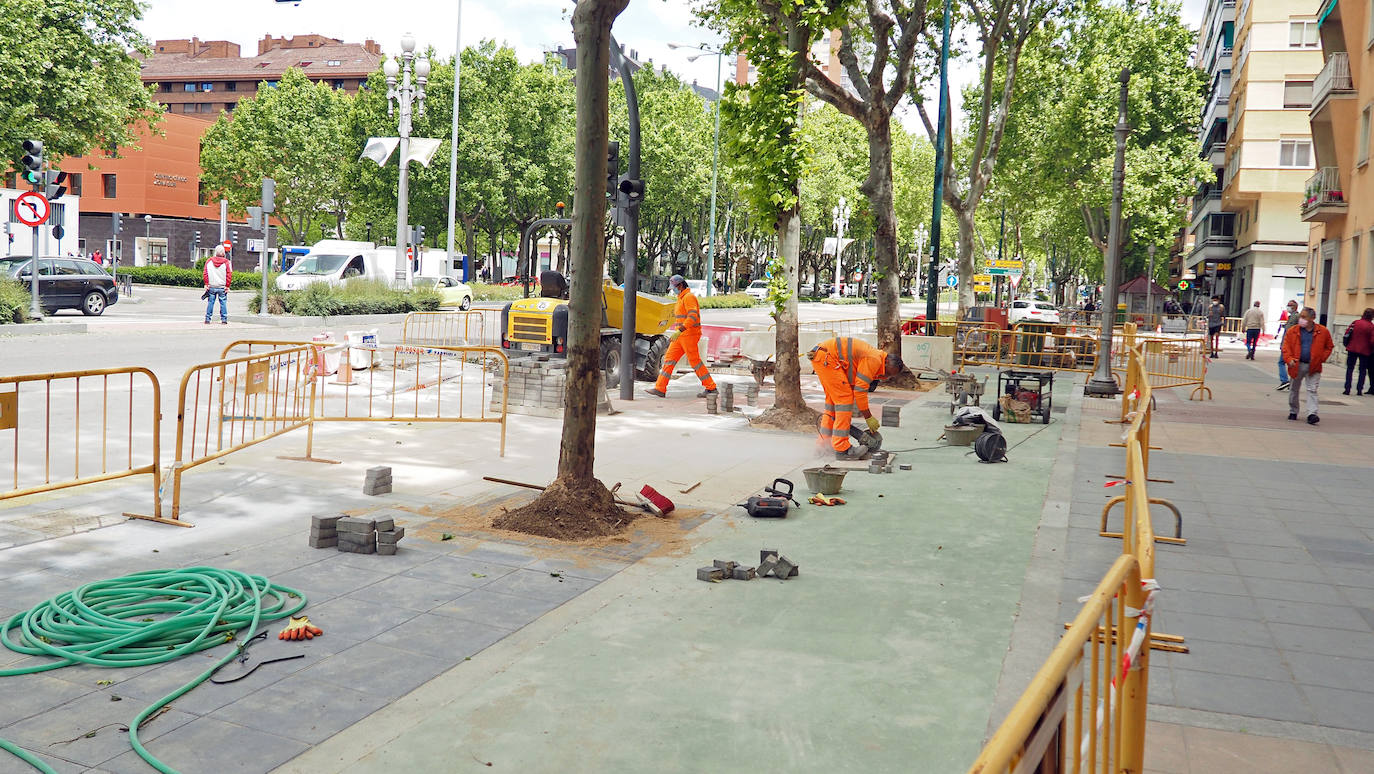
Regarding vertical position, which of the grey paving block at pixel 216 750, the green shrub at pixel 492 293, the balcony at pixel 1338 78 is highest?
the balcony at pixel 1338 78

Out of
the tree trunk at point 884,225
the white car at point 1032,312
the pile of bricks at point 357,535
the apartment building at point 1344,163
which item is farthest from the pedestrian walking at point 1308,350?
the white car at point 1032,312

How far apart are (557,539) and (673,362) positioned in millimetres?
8622

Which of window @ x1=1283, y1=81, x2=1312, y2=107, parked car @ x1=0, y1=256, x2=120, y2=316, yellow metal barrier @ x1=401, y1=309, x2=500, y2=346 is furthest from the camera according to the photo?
window @ x1=1283, y1=81, x2=1312, y2=107

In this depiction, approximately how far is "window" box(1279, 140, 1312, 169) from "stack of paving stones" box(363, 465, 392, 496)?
49.7m

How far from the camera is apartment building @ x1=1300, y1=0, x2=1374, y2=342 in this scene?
28719 mm

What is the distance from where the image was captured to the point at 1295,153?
1863 inches

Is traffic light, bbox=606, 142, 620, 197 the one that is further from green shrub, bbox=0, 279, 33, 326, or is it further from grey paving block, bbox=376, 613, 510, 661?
green shrub, bbox=0, 279, 33, 326

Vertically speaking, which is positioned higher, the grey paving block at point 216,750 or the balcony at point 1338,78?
the balcony at point 1338,78

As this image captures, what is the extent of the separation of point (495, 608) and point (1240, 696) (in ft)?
11.9

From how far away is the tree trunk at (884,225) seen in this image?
1752 centimetres

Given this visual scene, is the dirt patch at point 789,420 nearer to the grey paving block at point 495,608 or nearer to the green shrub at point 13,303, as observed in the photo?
the grey paving block at point 495,608

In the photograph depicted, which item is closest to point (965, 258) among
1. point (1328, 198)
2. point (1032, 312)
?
point (1328, 198)

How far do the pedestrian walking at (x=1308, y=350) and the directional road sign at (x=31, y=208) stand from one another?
2087cm

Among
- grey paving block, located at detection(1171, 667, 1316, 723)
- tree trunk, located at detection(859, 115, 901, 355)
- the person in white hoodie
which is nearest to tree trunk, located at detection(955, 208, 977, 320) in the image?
tree trunk, located at detection(859, 115, 901, 355)
